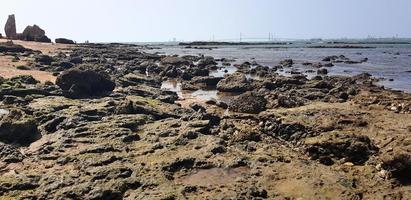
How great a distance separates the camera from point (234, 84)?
33031 millimetres

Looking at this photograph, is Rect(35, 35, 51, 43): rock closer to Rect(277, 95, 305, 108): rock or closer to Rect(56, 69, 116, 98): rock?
Rect(56, 69, 116, 98): rock

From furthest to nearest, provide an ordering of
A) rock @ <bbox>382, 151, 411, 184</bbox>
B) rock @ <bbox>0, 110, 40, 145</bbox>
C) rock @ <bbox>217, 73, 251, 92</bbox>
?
rock @ <bbox>217, 73, 251, 92</bbox>, rock @ <bbox>0, 110, 40, 145</bbox>, rock @ <bbox>382, 151, 411, 184</bbox>

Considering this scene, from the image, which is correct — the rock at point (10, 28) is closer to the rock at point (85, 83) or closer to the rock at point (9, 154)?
the rock at point (85, 83)

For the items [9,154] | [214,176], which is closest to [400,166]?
[214,176]

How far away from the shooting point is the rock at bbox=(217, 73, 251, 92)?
107 ft

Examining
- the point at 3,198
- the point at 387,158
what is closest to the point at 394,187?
the point at 387,158

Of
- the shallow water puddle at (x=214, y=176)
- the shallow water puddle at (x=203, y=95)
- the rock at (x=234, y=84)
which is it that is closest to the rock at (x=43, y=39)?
the shallow water puddle at (x=203, y=95)

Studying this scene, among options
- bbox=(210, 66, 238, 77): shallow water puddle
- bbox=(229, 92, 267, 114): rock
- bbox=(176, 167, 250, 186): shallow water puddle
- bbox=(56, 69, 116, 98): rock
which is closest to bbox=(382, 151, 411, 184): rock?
bbox=(176, 167, 250, 186): shallow water puddle

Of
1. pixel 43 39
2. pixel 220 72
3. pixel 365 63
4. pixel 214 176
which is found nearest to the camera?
pixel 214 176

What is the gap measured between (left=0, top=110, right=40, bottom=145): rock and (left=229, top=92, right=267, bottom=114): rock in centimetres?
982

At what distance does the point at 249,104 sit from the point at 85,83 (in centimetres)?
928

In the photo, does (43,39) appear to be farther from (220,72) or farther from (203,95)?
(203,95)

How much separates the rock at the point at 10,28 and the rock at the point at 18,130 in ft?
311

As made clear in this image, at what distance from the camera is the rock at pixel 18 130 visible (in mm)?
16250
